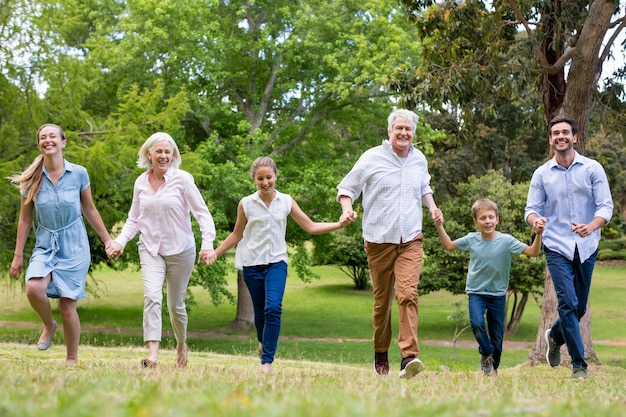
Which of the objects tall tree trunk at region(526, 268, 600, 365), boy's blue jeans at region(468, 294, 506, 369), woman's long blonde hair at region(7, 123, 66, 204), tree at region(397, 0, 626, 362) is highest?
tree at region(397, 0, 626, 362)

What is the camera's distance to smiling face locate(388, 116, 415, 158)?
761 centimetres

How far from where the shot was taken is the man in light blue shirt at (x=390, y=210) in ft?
24.8

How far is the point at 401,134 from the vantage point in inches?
299

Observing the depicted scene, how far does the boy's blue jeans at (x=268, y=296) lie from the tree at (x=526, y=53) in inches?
327

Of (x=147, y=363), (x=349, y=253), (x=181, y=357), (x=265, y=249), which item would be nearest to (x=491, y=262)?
(x=265, y=249)

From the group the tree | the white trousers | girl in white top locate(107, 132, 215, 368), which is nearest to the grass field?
the white trousers

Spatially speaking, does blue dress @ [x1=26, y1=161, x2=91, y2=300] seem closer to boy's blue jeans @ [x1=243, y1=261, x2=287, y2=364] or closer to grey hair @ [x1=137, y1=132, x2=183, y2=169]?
grey hair @ [x1=137, y1=132, x2=183, y2=169]

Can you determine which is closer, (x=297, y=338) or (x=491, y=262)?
(x=491, y=262)

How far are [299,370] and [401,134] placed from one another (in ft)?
8.47

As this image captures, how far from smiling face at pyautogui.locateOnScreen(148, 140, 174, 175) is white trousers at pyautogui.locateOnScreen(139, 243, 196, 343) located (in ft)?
2.43

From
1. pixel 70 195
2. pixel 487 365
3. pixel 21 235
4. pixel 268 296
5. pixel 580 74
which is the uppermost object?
pixel 580 74

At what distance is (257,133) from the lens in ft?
88.5

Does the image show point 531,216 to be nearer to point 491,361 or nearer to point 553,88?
point 491,361

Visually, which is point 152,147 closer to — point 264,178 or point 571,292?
point 264,178
